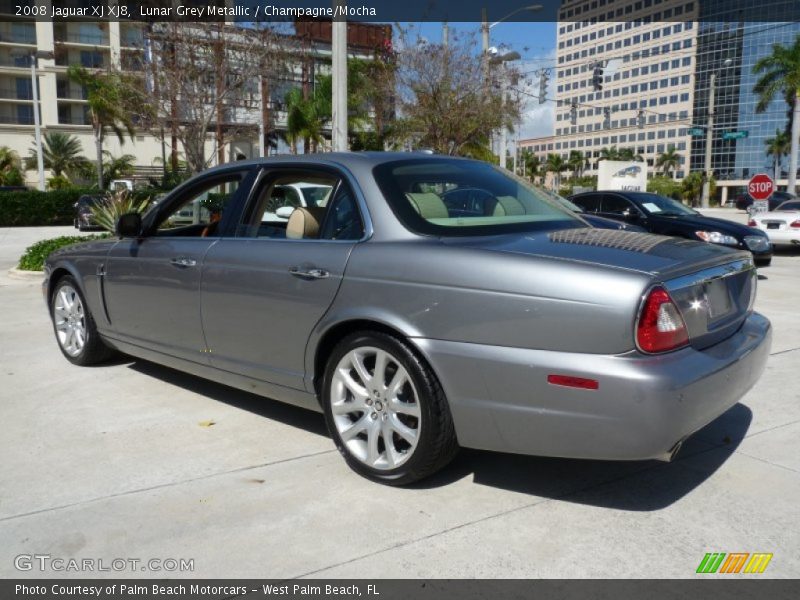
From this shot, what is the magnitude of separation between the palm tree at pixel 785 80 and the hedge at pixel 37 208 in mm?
31704

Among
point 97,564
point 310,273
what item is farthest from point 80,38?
point 97,564

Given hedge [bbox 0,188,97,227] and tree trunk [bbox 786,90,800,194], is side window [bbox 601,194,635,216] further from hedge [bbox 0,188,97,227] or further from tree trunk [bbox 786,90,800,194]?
tree trunk [bbox 786,90,800,194]

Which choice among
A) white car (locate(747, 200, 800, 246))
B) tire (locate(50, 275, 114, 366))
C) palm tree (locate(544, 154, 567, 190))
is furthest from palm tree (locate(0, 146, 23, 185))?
palm tree (locate(544, 154, 567, 190))

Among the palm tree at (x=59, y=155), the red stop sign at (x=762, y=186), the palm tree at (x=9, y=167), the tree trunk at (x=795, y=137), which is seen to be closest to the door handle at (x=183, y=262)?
the red stop sign at (x=762, y=186)

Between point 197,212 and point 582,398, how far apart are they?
3.18 m

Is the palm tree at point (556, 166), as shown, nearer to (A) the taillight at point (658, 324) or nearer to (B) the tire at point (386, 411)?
(B) the tire at point (386, 411)

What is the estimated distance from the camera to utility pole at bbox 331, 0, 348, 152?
1072 cm

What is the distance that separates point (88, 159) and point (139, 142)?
4.02m

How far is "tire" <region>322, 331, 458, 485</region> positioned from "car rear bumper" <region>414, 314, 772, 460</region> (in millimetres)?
94

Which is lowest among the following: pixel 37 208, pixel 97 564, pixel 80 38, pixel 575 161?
pixel 97 564

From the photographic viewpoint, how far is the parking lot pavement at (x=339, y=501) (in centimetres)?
287

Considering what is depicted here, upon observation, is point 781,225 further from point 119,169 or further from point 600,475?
point 119,169

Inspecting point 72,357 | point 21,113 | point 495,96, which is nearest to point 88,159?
point 21,113

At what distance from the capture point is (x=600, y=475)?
3658 mm
